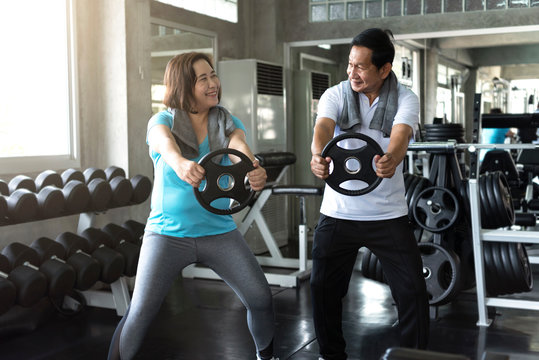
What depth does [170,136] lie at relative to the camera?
2320 millimetres

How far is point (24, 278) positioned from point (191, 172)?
1656 mm

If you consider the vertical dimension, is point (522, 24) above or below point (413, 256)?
above

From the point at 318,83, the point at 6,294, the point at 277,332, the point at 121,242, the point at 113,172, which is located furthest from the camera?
the point at 318,83

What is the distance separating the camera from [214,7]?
626 cm

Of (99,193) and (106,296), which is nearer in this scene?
(99,193)

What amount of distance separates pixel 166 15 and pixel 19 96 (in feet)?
5.62

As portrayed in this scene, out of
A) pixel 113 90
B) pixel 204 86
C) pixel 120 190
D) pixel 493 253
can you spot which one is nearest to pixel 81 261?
pixel 120 190

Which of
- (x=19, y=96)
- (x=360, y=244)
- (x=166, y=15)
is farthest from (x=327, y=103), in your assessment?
(x=166, y=15)

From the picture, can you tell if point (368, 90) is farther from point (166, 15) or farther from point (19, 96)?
point (166, 15)

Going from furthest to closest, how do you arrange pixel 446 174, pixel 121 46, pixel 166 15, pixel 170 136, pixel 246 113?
pixel 246 113
pixel 166 15
pixel 121 46
pixel 446 174
pixel 170 136

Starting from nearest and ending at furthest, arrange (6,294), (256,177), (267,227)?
1. (256,177)
2. (6,294)
3. (267,227)

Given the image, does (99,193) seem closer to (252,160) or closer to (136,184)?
(136,184)

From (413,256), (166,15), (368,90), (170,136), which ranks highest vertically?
(166,15)

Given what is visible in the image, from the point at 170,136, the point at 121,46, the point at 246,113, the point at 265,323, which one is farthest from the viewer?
the point at 246,113
